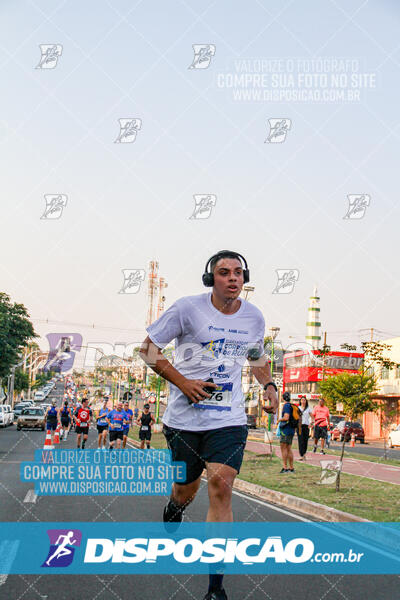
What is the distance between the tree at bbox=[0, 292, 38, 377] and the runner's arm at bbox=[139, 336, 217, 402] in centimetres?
4430

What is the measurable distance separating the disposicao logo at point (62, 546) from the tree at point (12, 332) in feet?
139

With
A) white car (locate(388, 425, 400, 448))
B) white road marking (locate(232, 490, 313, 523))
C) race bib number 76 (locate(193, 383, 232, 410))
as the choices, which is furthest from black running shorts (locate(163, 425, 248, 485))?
white car (locate(388, 425, 400, 448))

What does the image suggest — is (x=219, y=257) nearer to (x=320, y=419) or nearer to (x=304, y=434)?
(x=304, y=434)

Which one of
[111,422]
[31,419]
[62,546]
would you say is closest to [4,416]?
[31,419]

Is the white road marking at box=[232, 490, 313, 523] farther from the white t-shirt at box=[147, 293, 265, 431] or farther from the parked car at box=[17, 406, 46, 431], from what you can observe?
the parked car at box=[17, 406, 46, 431]

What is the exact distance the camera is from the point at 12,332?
171ft

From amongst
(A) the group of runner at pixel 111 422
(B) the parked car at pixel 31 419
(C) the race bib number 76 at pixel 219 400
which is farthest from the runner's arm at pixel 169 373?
(B) the parked car at pixel 31 419

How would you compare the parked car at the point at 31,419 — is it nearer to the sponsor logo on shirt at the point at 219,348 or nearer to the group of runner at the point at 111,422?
the group of runner at the point at 111,422

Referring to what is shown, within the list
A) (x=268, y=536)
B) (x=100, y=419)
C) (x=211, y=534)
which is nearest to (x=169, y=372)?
(x=211, y=534)

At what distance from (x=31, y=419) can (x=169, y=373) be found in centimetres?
3980

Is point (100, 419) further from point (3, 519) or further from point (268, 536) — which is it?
point (268, 536)

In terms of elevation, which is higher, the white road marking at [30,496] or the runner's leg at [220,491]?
the runner's leg at [220,491]

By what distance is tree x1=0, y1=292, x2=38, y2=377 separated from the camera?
48.1 m

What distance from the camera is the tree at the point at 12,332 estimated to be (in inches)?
1892
